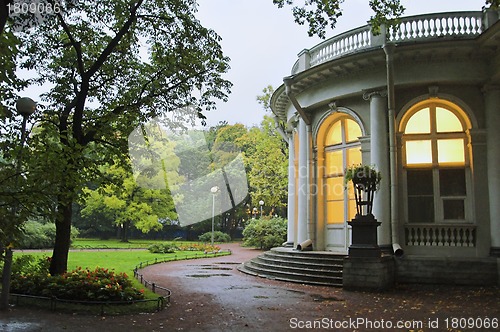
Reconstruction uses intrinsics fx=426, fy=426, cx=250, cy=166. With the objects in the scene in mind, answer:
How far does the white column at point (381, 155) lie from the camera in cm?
1285

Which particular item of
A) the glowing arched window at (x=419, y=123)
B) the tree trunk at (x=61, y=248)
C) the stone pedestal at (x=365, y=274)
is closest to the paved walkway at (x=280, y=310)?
the stone pedestal at (x=365, y=274)

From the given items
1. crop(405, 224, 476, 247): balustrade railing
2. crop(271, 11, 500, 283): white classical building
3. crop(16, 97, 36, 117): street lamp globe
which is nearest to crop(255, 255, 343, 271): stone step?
crop(271, 11, 500, 283): white classical building

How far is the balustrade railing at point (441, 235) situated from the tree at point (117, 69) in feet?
23.4

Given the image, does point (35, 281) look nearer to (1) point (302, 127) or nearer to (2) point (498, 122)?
(1) point (302, 127)

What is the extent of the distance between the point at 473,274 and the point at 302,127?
749 cm

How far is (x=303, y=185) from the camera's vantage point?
52.0 ft

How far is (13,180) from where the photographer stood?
20.5 ft

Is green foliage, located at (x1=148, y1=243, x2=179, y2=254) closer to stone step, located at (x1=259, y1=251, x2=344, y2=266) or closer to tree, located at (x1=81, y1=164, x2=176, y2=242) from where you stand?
tree, located at (x1=81, y1=164, x2=176, y2=242)

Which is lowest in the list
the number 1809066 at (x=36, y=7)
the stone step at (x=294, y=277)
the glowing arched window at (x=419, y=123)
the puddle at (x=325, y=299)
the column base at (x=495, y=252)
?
the puddle at (x=325, y=299)

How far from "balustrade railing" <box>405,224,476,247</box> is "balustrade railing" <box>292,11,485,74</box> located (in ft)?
18.4

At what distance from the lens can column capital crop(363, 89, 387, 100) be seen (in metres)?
13.5

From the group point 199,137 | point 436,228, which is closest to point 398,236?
point 436,228

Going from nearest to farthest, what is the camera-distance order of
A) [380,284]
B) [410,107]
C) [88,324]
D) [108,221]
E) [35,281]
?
[88,324] → [35,281] → [380,284] → [410,107] → [108,221]

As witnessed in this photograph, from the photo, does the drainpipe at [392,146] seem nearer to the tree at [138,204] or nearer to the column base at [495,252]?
the column base at [495,252]
